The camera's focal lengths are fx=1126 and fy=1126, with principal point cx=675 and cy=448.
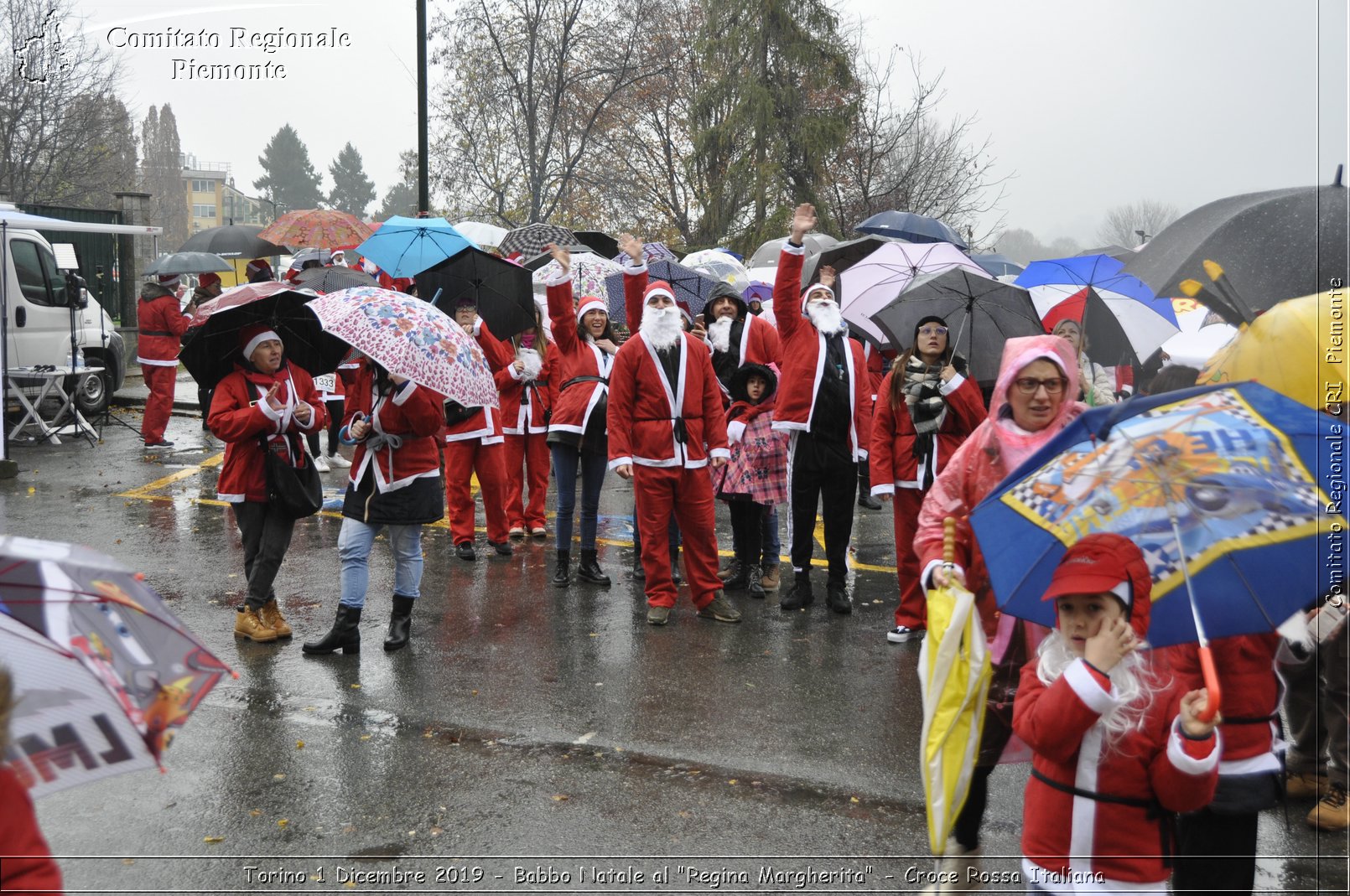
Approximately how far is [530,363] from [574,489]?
1463 millimetres

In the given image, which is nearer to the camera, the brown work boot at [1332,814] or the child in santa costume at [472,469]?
the brown work boot at [1332,814]

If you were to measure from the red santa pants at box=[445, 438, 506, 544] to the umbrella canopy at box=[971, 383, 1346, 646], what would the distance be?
617 cm

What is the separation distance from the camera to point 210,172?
6969cm

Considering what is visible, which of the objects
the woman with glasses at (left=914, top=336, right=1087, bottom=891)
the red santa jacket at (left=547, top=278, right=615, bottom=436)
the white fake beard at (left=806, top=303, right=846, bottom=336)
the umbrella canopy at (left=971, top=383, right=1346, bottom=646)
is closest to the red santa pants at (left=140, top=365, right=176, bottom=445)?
the red santa jacket at (left=547, top=278, right=615, bottom=436)

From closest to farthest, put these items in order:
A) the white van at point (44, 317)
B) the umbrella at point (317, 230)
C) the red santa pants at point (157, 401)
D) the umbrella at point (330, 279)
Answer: the umbrella at point (330, 279) → the red santa pants at point (157, 401) → the white van at point (44, 317) → the umbrella at point (317, 230)

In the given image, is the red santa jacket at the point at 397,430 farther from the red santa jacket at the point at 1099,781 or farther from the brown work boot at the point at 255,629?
the red santa jacket at the point at 1099,781

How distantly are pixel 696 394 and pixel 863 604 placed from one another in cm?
186

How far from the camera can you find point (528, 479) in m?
9.30

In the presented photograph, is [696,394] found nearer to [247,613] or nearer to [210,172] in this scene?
Result: [247,613]

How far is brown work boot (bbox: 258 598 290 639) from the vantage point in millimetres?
6434

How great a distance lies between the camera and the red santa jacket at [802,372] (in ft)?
23.5

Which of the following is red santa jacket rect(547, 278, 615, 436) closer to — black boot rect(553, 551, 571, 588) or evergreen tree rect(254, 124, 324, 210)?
black boot rect(553, 551, 571, 588)

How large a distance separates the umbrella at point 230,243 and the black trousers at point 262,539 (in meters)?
11.5

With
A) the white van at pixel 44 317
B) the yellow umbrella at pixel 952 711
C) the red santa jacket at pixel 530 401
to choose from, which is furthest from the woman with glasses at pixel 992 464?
the white van at pixel 44 317
